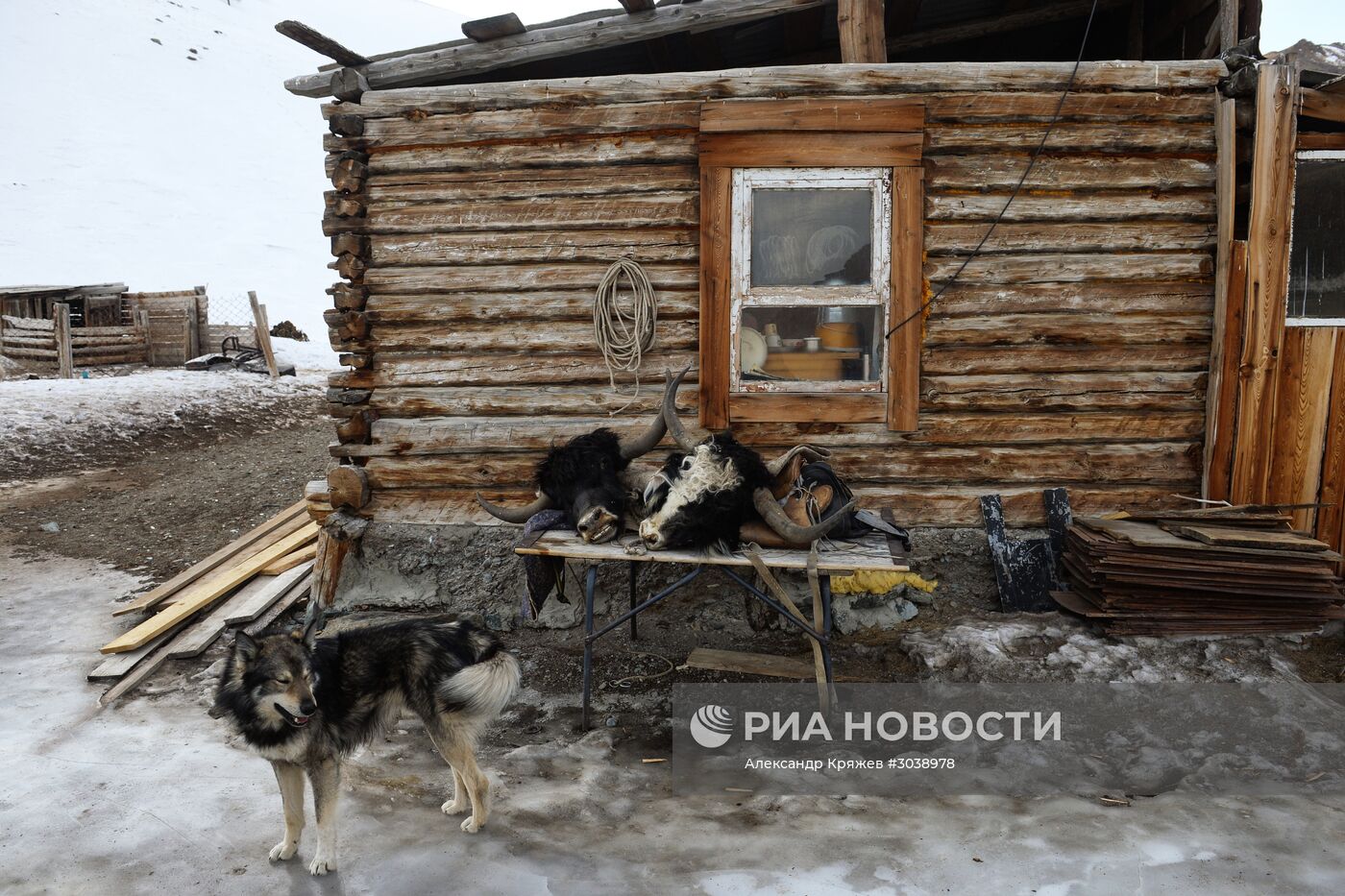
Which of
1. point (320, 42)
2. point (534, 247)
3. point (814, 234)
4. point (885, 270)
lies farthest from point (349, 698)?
point (320, 42)

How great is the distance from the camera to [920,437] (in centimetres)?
605

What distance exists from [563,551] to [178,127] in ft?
191

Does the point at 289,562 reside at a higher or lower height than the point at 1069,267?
lower

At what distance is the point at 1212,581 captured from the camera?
5227 mm

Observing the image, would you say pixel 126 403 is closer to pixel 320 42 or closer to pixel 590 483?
pixel 320 42

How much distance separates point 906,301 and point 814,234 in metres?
0.78

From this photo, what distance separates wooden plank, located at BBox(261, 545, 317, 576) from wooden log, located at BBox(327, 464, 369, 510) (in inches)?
45.2

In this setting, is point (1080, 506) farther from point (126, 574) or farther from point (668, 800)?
point (126, 574)

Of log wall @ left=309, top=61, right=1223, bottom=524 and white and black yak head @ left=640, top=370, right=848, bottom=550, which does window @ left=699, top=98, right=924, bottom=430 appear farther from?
white and black yak head @ left=640, top=370, right=848, bottom=550

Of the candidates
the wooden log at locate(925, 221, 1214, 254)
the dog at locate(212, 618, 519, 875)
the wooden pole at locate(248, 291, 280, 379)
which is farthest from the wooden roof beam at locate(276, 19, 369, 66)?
the wooden pole at locate(248, 291, 280, 379)

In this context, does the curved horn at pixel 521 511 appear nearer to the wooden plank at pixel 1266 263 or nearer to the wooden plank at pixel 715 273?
the wooden plank at pixel 715 273

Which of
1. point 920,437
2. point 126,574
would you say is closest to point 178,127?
point 126,574

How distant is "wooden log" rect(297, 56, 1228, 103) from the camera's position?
227 inches

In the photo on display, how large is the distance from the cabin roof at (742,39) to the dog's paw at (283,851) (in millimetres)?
4600
